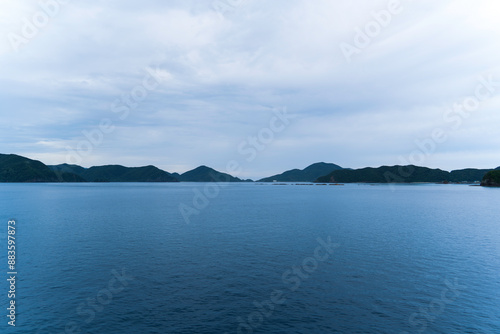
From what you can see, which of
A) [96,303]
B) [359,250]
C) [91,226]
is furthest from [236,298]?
[91,226]

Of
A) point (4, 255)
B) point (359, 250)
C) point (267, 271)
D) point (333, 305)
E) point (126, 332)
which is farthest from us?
point (359, 250)

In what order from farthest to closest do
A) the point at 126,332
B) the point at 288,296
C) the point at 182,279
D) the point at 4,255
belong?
the point at 4,255, the point at 182,279, the point at 288,296, the point at 126,332

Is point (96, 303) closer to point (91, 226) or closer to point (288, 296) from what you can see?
point (288, 296)

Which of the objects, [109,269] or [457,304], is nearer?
[457,304]

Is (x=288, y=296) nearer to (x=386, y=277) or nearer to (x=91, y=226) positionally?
(x=386, y=277)

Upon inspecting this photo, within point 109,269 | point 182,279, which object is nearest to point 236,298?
point 182,279

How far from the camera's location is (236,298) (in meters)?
35.0

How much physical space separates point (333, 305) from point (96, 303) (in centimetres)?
2906

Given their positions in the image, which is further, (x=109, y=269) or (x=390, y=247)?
(x=390, y=247)

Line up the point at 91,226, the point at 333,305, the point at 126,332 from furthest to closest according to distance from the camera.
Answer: the point at 91,226
the point at 333,305
the point at 126,332

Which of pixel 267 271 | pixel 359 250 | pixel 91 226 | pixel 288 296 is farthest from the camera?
pixel 91 226

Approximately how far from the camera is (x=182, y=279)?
40.7 m

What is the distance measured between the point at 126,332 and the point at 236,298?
1297 cm

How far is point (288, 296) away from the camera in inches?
1426
